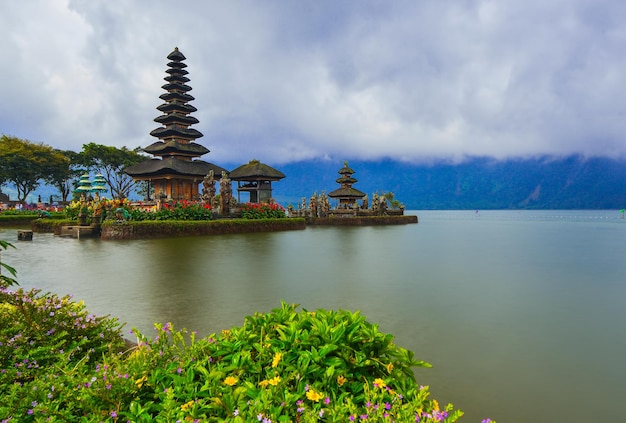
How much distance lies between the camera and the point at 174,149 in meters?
42.8

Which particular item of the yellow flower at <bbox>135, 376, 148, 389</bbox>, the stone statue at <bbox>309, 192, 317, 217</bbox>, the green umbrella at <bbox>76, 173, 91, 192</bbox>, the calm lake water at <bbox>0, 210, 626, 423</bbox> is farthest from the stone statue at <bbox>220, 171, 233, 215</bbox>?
the green umbrella at <bbox>76, 173, 91, 192</bbox>

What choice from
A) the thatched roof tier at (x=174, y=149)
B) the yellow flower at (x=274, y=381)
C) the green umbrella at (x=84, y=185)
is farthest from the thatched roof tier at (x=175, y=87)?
the yellow flower at (x=274, y=381)

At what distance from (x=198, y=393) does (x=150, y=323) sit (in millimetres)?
4692

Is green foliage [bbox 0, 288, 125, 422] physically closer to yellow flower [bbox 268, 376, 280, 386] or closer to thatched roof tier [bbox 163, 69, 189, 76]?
yellow flower [bbox 268, 376, 280, 386]

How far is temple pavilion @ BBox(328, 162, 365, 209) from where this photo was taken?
52.5 metres

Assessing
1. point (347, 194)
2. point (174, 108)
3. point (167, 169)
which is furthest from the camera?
point (347, 194)

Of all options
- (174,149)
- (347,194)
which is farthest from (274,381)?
(347,194)

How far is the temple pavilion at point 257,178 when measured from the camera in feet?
151

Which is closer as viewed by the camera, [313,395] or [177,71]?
[313,395]

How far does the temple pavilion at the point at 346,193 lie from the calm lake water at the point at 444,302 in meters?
35.7

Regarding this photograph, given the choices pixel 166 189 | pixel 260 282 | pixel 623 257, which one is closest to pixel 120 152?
pixel 166 189

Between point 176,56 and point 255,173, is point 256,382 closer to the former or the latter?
point 255,173

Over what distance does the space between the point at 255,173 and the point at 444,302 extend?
128 ft

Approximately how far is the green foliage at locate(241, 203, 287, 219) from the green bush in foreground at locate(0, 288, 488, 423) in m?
28.2
